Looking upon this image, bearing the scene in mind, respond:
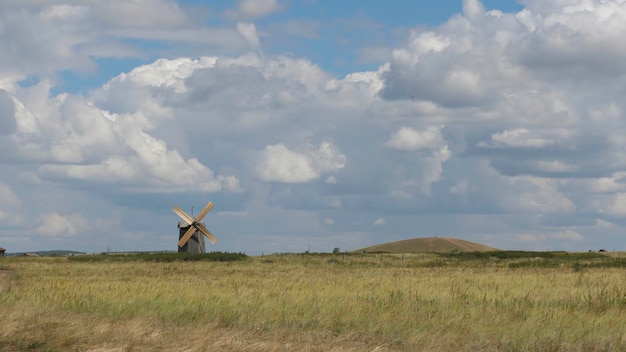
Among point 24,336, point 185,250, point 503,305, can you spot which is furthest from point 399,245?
point 24,336

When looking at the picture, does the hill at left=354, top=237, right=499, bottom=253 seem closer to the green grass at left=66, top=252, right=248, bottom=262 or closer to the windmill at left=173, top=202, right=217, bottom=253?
the windmill at left=173, top=202, right=217, bottom=253

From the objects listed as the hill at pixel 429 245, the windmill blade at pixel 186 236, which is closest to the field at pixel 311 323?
the windmill blade at pixel 186 236

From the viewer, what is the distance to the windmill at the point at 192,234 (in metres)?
93.6

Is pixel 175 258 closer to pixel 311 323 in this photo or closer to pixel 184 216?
pixel 184 216

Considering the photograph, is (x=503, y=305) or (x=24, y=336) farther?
(x=503, y=305)

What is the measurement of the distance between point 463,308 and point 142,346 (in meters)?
9.14

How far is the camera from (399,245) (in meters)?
141

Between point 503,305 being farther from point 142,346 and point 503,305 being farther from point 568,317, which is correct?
point 142,346

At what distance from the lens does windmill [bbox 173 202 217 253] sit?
9362 cm

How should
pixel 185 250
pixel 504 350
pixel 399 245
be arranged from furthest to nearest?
1. pixel 399 245
2. pixel 185 250
3. pixel 504 350

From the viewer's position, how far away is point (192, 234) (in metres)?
94.1

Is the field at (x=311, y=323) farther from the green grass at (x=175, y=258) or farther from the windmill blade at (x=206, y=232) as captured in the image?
the windmill blade at (x=206, y=232)

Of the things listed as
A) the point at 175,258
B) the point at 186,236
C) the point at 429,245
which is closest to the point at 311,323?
the point at 175,258

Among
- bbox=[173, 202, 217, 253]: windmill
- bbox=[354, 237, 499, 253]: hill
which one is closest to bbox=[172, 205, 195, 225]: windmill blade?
bbox=[173, 202, 217, 253]: windmill
